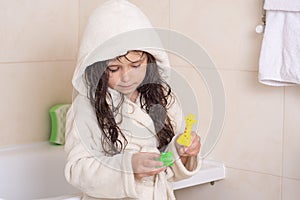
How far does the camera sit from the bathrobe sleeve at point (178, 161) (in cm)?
148

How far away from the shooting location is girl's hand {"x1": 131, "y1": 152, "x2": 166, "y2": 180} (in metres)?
1.40

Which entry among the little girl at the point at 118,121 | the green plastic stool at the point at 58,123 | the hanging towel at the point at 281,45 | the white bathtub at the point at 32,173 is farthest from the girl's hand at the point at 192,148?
the green plastic stool at the point at 58,123

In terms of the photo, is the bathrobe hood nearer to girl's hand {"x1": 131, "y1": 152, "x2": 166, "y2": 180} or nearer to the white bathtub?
girl's hand {"x1": 131, "y1": 152, "x2": 166, "y2": 180}

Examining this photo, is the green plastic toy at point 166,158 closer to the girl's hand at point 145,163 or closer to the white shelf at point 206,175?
the girl's hand at point 145,163

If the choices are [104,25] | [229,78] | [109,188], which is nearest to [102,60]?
[104,25]

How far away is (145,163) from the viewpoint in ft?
4.60

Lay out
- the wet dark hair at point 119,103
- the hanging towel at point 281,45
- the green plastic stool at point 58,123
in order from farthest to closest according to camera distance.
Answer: the green plastic stool at point 58,123 → the hanging towel at point 281,45 → the wet dark hair at point 119,103

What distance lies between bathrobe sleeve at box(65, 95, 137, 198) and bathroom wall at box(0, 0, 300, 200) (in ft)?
1.17

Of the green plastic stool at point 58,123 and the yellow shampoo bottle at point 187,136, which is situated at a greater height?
the yellow shampoo bottle at point 187,136

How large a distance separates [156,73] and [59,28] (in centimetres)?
77

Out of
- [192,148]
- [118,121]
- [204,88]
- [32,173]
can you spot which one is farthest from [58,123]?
[192,148]

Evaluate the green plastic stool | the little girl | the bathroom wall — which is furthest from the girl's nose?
the green plastic stool

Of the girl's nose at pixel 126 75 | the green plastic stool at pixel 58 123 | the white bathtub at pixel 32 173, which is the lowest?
the white bathtub at pixel 32 173

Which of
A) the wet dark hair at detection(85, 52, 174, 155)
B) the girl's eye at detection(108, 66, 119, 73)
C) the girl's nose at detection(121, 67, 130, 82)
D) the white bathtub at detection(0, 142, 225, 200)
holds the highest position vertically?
the girl's eye at detection(108, 66, 119, 73)
